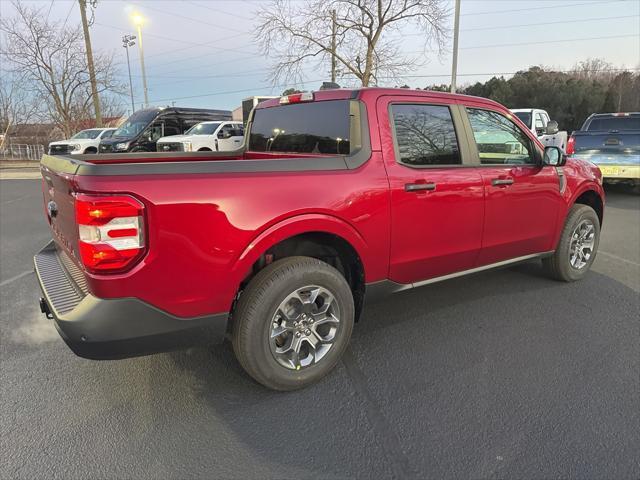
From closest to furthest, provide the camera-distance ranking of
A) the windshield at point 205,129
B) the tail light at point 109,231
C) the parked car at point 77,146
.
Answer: the tail light at point 109,231, the windshield at point 205,129, the parked car at point 77,146

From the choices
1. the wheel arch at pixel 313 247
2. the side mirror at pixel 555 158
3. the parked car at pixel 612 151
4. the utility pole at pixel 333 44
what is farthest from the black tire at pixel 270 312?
the utility pole at pixel 333 44

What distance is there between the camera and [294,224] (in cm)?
262

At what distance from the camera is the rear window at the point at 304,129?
124 inches

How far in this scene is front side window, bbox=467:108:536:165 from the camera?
3.67m

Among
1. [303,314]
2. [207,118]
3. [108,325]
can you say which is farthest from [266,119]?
[207,118]

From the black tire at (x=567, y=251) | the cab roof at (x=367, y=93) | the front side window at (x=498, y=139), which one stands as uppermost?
the cab roof at (x=367, y=93)

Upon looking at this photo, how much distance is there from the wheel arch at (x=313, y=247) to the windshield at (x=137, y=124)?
15.8 m

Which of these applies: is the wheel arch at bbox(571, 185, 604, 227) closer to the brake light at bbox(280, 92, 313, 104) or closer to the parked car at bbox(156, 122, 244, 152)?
the brake light at bbox(280, 92, 313, 104)

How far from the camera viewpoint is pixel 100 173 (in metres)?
2.14

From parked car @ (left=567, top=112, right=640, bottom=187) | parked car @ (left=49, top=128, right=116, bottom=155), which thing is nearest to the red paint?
parked car @ (left=567, top=112, right=640, bottom=187)

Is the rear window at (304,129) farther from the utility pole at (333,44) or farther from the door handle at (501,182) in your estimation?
the utility pole at (333,44)

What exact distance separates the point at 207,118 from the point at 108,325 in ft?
58.4

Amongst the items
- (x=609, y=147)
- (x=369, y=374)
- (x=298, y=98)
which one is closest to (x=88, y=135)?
(x=609, y=147)

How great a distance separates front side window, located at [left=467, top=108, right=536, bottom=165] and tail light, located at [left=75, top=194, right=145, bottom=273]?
264cm
